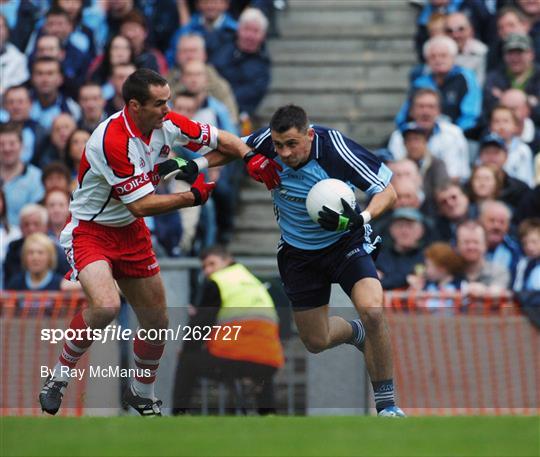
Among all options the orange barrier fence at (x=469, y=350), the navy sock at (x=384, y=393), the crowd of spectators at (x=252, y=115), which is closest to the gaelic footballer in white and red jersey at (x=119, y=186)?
the navy sock at (x=384, y=393)

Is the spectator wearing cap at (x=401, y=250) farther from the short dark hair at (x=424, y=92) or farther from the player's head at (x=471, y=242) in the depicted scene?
the short dark hair at (x=424, y=92)

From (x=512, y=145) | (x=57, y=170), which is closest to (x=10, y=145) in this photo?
A: (x=57, y=170)

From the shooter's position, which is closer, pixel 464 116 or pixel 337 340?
pixel 337 340

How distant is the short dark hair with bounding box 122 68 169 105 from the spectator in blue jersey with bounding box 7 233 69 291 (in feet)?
13.5

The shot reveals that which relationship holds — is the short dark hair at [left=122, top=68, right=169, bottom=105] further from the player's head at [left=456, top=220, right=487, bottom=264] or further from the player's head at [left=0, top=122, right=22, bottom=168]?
the player's head at [left=0, top=122, right=22, bottom=168]

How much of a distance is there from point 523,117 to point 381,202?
5821mm

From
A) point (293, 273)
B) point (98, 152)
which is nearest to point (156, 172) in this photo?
point (98, 152)

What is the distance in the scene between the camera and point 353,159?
1173 centimetres

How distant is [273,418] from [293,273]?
1.12 m

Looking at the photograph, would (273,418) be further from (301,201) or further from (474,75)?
(474,75)

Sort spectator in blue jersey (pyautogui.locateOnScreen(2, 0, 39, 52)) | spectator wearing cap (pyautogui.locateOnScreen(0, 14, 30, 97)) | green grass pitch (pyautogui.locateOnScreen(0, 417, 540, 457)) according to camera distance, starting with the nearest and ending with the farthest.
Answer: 1. green grass pitch (pyautogui.locateOnScreen(0, 417, 540, 457))
2. spectator wearing cap (pyautogui.locateOnScreen(0, 14, 30, 97))
3. spectator in blue jersey (pyautogui.locateOnScreen(2, 0, 39, 52))

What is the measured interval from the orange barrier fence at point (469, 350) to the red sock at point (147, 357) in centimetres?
304

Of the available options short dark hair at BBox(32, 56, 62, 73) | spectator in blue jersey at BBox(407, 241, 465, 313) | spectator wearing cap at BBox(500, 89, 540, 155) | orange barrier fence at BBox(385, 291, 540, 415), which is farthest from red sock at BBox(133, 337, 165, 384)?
short dark hair at BBox(32, 56, 62, 73)

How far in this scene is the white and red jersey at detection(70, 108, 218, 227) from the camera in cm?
1153
